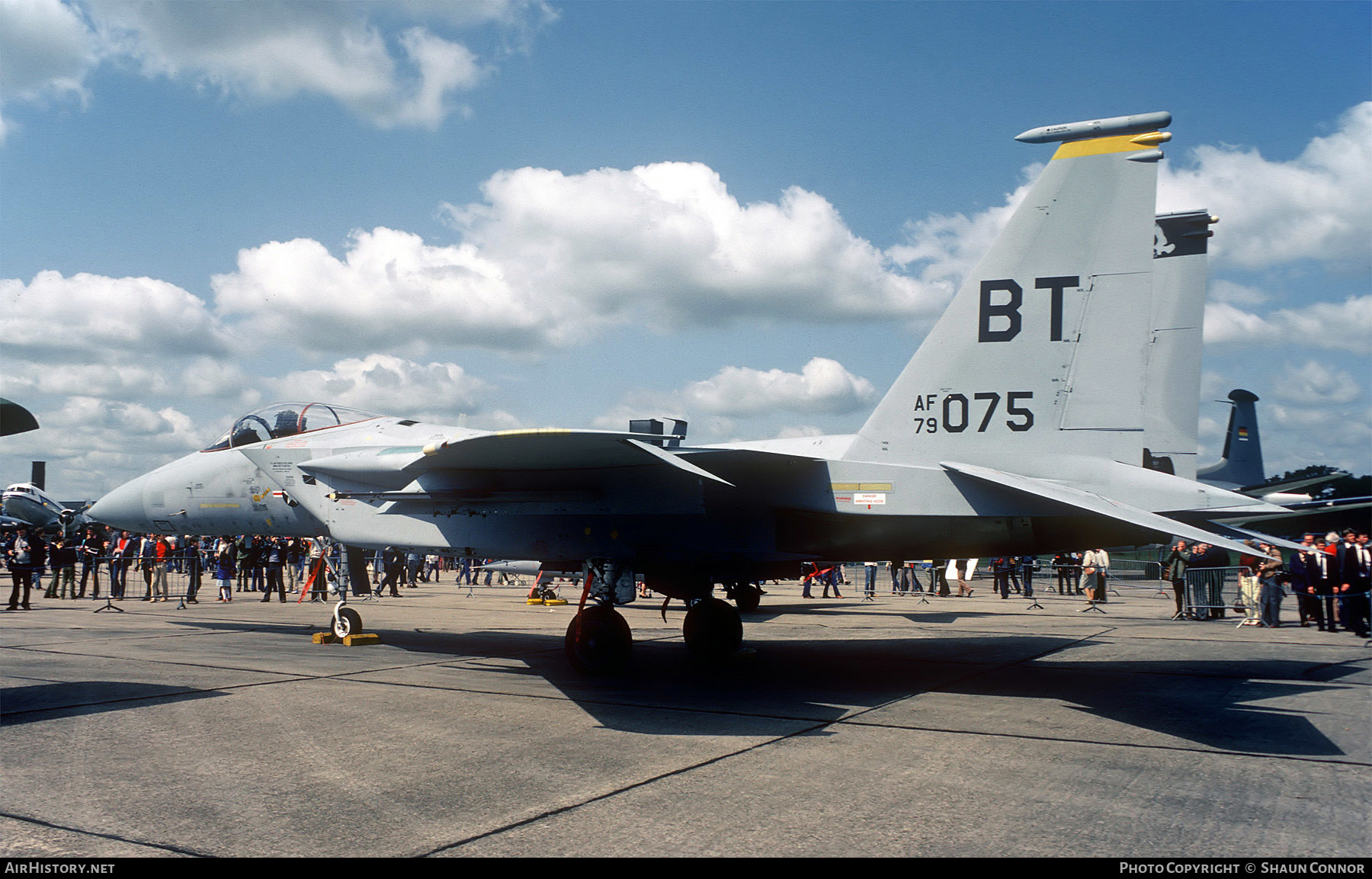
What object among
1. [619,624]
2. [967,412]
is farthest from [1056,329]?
[619,624]

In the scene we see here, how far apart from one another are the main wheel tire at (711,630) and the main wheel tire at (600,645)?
147 cm

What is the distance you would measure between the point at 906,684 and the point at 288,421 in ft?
27.9

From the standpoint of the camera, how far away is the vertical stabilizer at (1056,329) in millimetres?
7852

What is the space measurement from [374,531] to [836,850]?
7677mm

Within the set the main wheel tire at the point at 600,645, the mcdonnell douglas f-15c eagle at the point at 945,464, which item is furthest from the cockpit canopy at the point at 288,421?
the main wheel tire at the point at 600,645

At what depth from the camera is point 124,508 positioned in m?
12.1

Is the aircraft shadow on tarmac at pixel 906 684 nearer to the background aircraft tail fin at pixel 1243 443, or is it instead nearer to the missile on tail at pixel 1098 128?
the missile on tail at pixel 1098 128

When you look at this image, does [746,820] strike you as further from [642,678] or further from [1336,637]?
[1336,637]

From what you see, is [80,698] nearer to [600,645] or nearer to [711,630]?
[600,645]

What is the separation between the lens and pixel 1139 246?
25.7ft

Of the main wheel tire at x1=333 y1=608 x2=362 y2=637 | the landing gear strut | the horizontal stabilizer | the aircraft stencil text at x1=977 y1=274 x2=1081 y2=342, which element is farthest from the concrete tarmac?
the aircraft stencil text at x1=977 y1=274 x2=1081 y2=342

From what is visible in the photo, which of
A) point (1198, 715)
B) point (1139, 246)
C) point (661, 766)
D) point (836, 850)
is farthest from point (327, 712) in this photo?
point (1139, 246)

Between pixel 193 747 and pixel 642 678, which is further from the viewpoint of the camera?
pixel 642 678

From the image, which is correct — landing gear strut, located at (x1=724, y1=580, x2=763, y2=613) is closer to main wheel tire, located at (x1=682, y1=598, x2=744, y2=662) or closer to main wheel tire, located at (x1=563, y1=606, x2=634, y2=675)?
main wheel tire, located at (x1=682, y1=598, x2=744, y2=662)
